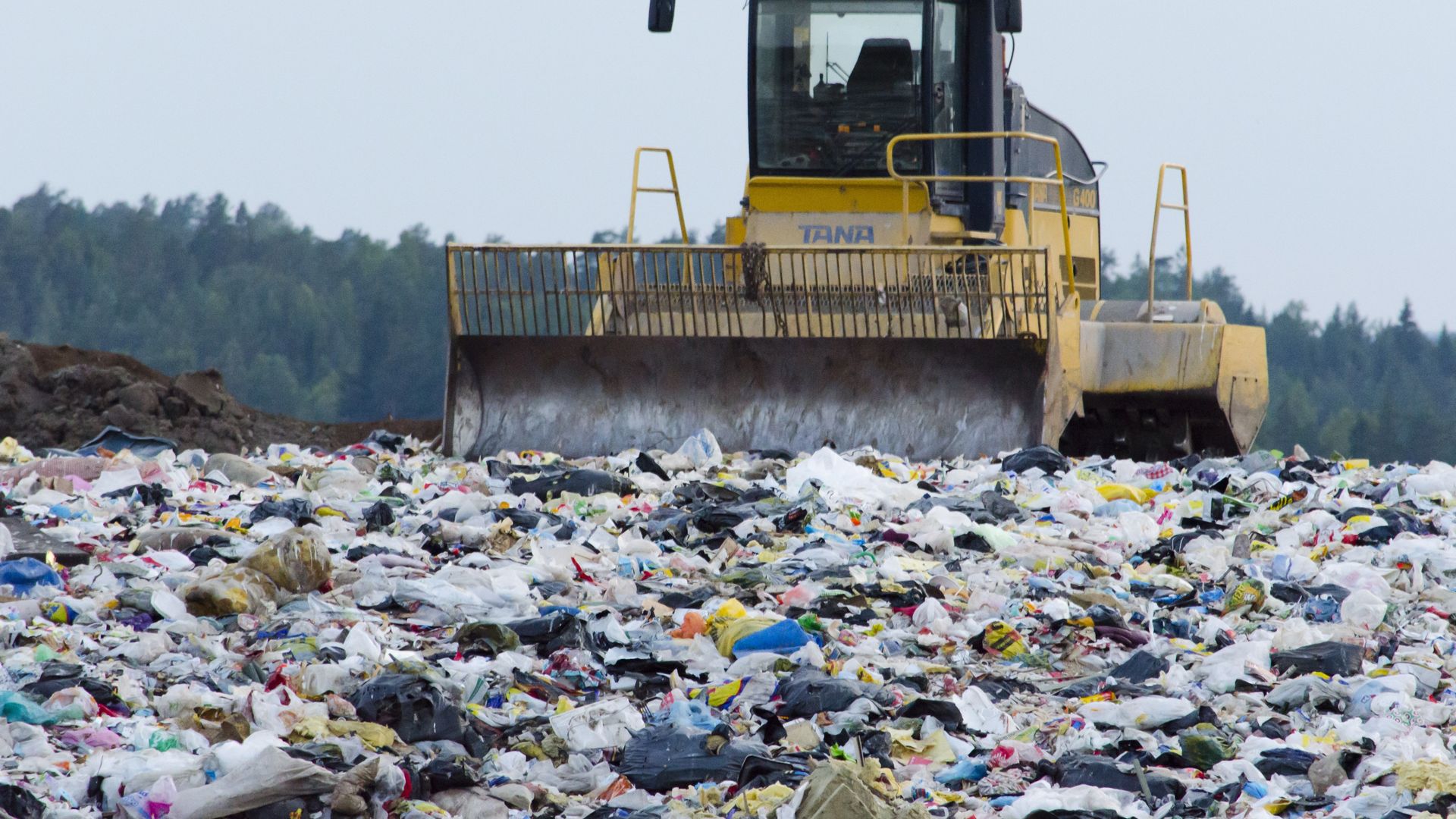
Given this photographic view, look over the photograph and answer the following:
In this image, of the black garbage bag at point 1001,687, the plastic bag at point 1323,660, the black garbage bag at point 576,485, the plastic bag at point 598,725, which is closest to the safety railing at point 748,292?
the black garbage bag at point 576,485

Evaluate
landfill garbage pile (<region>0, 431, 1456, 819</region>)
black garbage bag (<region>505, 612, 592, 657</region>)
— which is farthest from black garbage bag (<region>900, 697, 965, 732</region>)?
black garbage bag (<region>505, 612, 592, 657</region>)

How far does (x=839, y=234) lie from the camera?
914cm

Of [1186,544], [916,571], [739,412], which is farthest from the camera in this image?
[739,412]

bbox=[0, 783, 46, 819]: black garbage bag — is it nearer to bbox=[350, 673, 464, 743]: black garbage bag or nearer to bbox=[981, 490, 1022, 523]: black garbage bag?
bbox=[350, 673, 464, 743]: black garbage bag

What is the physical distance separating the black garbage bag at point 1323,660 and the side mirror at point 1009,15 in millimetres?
4174

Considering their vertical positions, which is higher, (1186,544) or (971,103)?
(971,103)

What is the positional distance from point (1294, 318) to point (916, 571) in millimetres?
65692

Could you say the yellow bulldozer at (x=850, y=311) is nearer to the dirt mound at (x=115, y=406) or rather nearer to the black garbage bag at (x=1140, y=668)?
the dirt mound at (x=115, y=406)

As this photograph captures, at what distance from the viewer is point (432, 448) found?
378 inches

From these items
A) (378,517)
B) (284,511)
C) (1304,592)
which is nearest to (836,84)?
(378,517)

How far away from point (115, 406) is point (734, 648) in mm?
7636

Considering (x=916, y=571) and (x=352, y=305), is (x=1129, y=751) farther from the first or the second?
(x=352, y=305)

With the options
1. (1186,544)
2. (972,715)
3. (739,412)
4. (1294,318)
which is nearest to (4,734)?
(972,715)

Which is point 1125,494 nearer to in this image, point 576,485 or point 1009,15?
point 576,485
